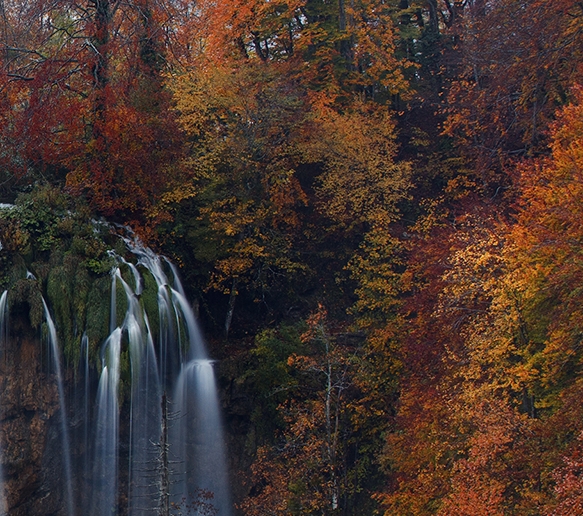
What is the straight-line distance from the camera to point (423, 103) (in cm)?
2467

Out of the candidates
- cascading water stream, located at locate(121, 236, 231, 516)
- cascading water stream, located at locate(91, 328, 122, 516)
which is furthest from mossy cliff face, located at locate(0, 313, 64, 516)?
cascading water stream, located at locate(121, 236, 231, 516)

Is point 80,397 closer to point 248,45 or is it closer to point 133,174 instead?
point 133,174

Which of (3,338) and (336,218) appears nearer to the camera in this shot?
(3,338)

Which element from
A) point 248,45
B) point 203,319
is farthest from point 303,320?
point 248,45

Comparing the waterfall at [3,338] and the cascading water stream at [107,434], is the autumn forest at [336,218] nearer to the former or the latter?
the waterfall at [3,338]

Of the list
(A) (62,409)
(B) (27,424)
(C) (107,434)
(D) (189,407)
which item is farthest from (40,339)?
(D) (189,407)

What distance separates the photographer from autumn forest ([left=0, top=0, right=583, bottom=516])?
1241 centimetres

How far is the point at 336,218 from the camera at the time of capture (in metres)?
20.5

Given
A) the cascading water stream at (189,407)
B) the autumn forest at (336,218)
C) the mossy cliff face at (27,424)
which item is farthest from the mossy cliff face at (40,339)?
the cascading water stream at (189,407)

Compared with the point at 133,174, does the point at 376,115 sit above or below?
above

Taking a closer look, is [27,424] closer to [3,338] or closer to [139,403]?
[3,338]

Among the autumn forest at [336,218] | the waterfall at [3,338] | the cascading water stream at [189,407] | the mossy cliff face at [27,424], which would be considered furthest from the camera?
the cascading water stream at [189,407]

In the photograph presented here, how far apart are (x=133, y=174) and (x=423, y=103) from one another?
11.8 m

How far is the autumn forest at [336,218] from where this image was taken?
12406 mm
